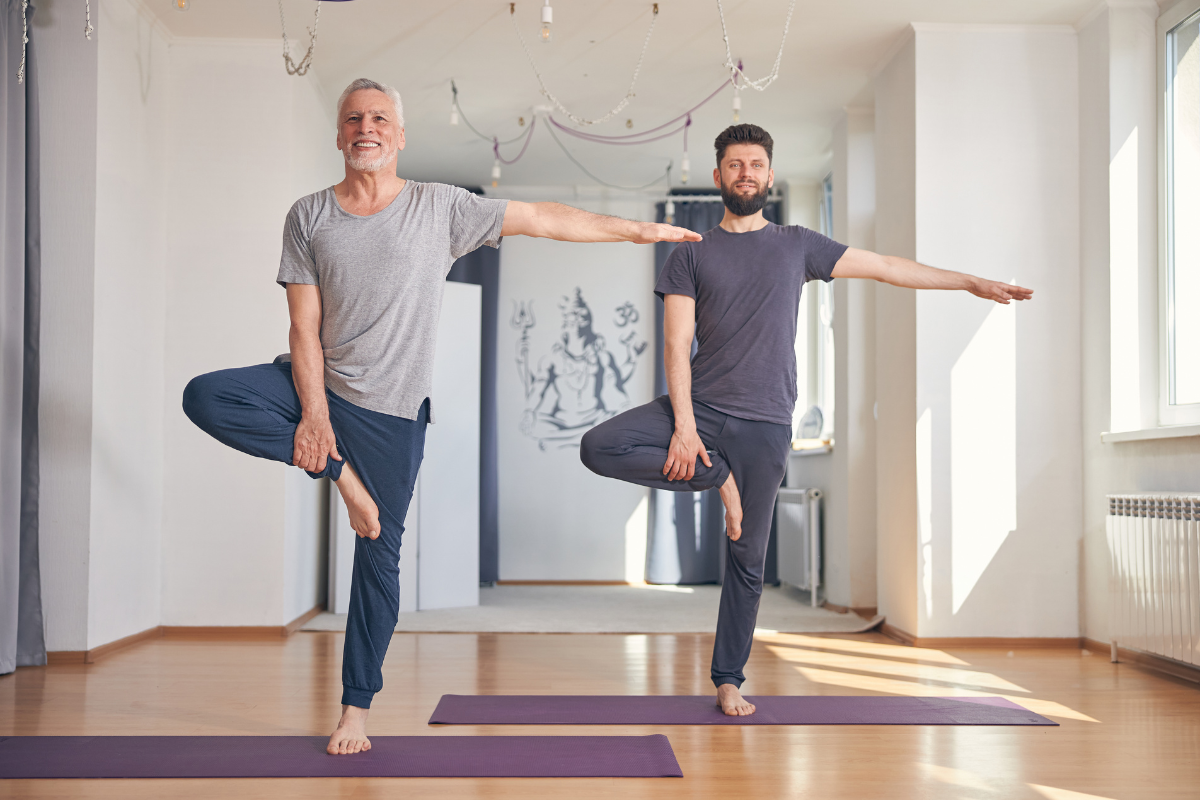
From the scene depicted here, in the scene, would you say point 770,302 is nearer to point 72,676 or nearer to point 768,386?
point 768,386

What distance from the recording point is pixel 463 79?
4.95 meters

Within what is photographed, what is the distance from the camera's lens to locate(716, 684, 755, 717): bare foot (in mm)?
2756

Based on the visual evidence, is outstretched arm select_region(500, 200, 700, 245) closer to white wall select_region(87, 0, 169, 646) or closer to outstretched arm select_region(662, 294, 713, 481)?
outstretched arm select_region(662, 294, 713, 481)

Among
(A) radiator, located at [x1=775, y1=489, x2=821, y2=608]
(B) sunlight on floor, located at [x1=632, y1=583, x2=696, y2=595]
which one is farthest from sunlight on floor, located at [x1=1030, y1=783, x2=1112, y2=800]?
(B) sunlight on floor, located at [x1=632, y1=583, x2=696, y2=595]

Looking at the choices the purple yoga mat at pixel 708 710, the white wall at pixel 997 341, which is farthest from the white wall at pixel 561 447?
the purple yoga mat at pixel 708 710

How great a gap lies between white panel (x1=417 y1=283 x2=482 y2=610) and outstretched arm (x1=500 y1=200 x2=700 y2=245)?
2.92 m

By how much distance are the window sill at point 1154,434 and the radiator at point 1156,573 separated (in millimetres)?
229

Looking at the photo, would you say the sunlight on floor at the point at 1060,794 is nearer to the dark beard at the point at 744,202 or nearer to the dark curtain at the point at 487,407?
the dark beard at the point at 744,202

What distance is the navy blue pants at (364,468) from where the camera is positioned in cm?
234

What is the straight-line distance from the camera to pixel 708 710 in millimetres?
2805

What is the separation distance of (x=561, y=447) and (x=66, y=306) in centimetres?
360

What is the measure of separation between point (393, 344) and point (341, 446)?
0.95 ft

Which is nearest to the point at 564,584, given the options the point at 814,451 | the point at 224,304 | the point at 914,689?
the point at 814,451

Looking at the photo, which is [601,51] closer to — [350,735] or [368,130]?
[368,130]
